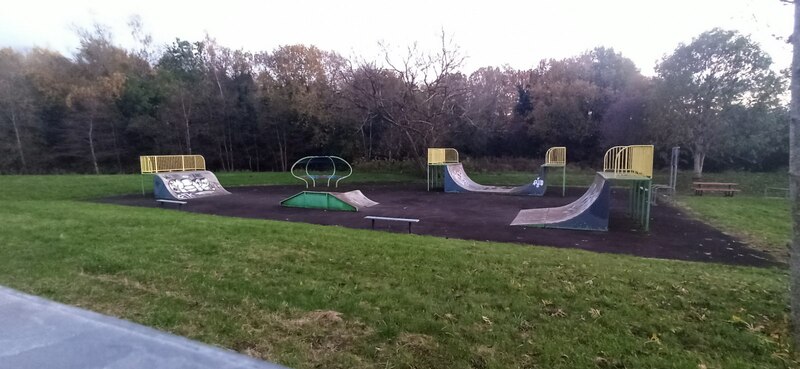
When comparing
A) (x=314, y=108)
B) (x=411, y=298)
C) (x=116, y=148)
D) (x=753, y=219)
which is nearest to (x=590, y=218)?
(x=753, y=219)

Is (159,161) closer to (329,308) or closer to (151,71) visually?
(329,308)

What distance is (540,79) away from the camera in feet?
108

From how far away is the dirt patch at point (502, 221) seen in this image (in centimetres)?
770

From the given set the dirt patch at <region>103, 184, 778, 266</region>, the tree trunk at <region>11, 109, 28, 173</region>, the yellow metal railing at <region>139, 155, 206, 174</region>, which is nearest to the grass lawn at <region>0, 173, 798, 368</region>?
the dirt patch at <region>103, 184, 778, 266</region>

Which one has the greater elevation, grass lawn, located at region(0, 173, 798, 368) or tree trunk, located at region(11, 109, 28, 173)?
tree trunk, located at region(11, 109, 28, 173)

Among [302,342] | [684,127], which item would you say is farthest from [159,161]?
[684,127]

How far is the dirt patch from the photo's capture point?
25.3ft

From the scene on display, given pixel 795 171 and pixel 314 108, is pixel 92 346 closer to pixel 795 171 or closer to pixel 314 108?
pixel 795 171

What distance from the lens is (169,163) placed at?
720 inches

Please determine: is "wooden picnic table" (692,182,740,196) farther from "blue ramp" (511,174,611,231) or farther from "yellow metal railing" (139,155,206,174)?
"yellow metal railing" (139,155,206,174)

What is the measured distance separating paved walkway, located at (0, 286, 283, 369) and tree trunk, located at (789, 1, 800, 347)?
3572 millimetres

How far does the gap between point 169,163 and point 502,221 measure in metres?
14.6

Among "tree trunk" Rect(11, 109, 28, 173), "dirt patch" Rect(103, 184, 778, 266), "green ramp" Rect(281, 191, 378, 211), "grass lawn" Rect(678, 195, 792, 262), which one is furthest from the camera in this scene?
"tree trunk" Rect(11, 109, 28, 173)

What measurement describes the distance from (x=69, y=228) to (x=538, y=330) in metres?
7.33
